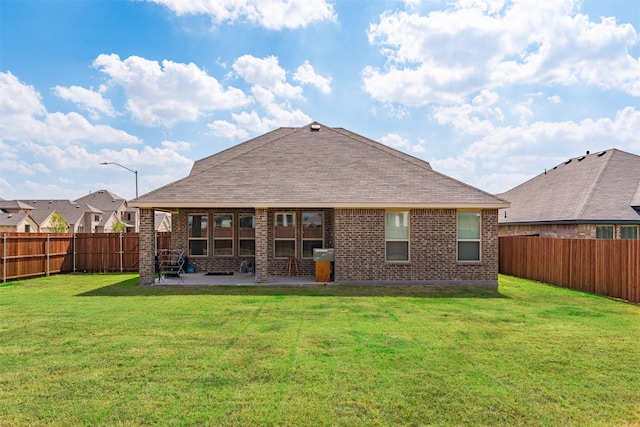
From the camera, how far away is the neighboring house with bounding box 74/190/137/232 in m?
60.4

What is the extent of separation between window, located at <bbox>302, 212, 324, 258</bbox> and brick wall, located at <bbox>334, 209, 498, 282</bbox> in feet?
7.26

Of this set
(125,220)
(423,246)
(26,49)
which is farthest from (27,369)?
(125,220)

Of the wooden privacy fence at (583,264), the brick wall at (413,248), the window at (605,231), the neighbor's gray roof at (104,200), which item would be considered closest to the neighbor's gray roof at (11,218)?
the neighbor's gray roof at (104,200)

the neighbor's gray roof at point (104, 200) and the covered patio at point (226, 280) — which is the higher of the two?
the neighbor's gray roof at point (104, 200)

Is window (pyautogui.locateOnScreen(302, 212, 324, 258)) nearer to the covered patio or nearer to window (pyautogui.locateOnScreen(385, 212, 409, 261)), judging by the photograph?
the covered patio

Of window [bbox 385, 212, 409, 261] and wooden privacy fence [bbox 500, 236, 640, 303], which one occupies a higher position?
window [bbox 385, 212, 409, 261]

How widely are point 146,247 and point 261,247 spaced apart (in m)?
3.88

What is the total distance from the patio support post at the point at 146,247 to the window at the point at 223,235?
3.08m

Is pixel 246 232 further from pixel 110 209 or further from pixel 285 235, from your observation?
pixel 110 209

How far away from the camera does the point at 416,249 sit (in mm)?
14016

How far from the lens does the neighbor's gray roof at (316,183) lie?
13641 mm

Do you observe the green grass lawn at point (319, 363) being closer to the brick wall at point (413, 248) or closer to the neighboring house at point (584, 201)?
the brick wall at point (413, 248)

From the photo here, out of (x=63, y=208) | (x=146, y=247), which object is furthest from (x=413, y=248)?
(x=63, y=208)

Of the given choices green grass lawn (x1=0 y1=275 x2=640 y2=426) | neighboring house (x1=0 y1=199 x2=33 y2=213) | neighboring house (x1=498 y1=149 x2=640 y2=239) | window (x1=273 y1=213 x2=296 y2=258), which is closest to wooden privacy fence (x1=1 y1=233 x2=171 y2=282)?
window (x1=273 y1=213 x2=296 y2=258)
